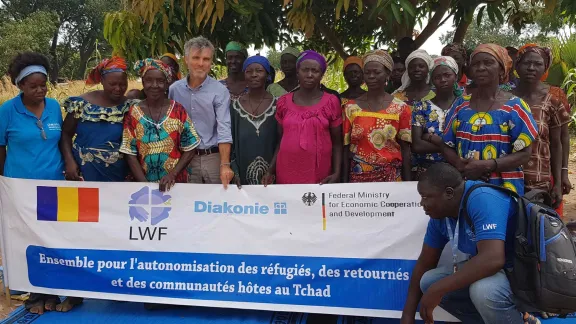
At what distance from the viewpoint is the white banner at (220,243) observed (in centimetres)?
319

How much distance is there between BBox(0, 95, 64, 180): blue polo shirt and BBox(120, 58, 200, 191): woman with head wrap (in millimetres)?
553

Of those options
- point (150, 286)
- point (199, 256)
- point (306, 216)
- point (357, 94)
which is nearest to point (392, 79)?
point (357, 94)

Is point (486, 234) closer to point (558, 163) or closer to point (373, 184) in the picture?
point (373, 184)

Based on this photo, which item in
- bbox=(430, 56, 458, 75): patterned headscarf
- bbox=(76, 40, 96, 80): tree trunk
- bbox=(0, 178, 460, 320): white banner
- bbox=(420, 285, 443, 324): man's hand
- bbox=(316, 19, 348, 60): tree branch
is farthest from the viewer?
bbox=(76, 40, 96, 80): tree trunk

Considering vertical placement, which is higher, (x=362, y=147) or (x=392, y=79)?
(x=392, y=79)

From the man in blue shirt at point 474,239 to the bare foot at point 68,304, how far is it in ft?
7.81

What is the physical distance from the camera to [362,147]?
10.8 ft

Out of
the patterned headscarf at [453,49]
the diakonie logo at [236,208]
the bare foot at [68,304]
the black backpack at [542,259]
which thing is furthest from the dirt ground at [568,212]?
the black backpack at [542,259]

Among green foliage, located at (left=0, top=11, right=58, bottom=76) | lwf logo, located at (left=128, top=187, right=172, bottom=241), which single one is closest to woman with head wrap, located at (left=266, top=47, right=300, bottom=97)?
lwf logo, located at (left=128, top=187, right=172, bottom=241)

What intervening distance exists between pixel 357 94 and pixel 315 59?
933 mm

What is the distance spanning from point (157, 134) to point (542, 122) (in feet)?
8.34

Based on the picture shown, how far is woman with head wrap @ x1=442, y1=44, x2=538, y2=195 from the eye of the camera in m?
2.79

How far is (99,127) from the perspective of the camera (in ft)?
11.1

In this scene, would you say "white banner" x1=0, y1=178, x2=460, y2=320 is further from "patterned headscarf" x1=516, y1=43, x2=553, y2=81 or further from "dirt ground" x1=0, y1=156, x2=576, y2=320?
"patterned headscarf" x1=516, y1=43, x2=553, y2=81
